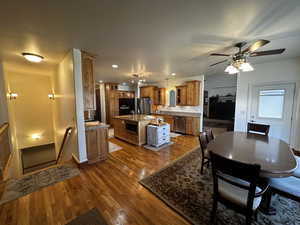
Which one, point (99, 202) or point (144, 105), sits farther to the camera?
point (144, 105)

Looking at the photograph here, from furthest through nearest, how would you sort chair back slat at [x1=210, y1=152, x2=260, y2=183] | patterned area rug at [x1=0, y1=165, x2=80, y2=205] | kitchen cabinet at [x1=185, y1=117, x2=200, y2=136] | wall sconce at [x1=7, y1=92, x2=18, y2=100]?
1. kitchen cabinet at [x1=185, y1=117, x2=200, y2=136]
2. wall sconce at [x1=7, y1=92, x2=18, y2=100]
3. patterned area rug at [x1=0, y1=165, x2=80, y2=205]
4. chair back slat at [x1=210, y1=152, x2=260, y2=183]

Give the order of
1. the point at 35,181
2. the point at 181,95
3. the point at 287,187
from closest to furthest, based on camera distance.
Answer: the point at 287,187 < the point at 35,181 < the point at 181,95

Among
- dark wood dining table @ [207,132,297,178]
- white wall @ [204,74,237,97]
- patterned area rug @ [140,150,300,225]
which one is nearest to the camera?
dark wood dining table @ [207,132,297,178]

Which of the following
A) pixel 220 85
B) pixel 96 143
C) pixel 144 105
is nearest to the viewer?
pixel 96 143

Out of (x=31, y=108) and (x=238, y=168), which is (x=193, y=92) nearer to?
(x=238, y=168)

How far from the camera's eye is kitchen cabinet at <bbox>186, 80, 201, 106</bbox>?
534cm

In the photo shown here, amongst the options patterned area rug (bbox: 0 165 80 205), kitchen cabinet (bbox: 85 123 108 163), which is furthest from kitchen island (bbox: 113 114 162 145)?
patterned area rug (bbox: 0 165 80 205)

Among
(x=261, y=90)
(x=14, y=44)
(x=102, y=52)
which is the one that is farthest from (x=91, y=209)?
(x=261, y=90)

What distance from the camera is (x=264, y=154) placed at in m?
1.70

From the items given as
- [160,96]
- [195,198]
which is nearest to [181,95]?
[160,96]

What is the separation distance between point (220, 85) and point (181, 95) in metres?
3.51

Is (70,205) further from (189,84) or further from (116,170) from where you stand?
(189,84)

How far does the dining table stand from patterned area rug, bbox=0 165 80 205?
9.33ft

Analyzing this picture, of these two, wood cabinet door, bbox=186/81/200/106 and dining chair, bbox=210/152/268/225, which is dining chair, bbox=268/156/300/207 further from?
wood cabinet door, bbox=186/81/200/106
